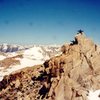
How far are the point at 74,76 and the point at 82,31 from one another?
1327 centimetres

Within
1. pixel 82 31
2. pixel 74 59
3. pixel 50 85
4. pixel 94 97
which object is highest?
pixel 82 31

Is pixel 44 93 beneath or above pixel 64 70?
beneath

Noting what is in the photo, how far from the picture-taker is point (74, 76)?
52.0 metres

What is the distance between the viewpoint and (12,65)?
596 ft

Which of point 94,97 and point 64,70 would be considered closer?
point 94,97

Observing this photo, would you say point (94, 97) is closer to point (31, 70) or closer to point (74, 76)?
point (74, 76)

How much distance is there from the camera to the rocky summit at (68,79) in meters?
48.9

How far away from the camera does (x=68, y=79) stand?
5075 cm

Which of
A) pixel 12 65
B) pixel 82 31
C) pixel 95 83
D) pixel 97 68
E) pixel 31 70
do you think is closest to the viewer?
pixel 95 83

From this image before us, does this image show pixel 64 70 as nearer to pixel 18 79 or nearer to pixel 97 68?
pixel 97 68

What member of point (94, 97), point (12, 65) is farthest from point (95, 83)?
point (12, 65)

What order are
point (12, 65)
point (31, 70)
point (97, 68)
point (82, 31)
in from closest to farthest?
point (97, 68), point (82, 31), point (31, 70), point (12, 65)

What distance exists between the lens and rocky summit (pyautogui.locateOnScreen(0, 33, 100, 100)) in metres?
48.9


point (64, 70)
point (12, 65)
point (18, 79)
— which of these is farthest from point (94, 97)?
point (12, 65)
